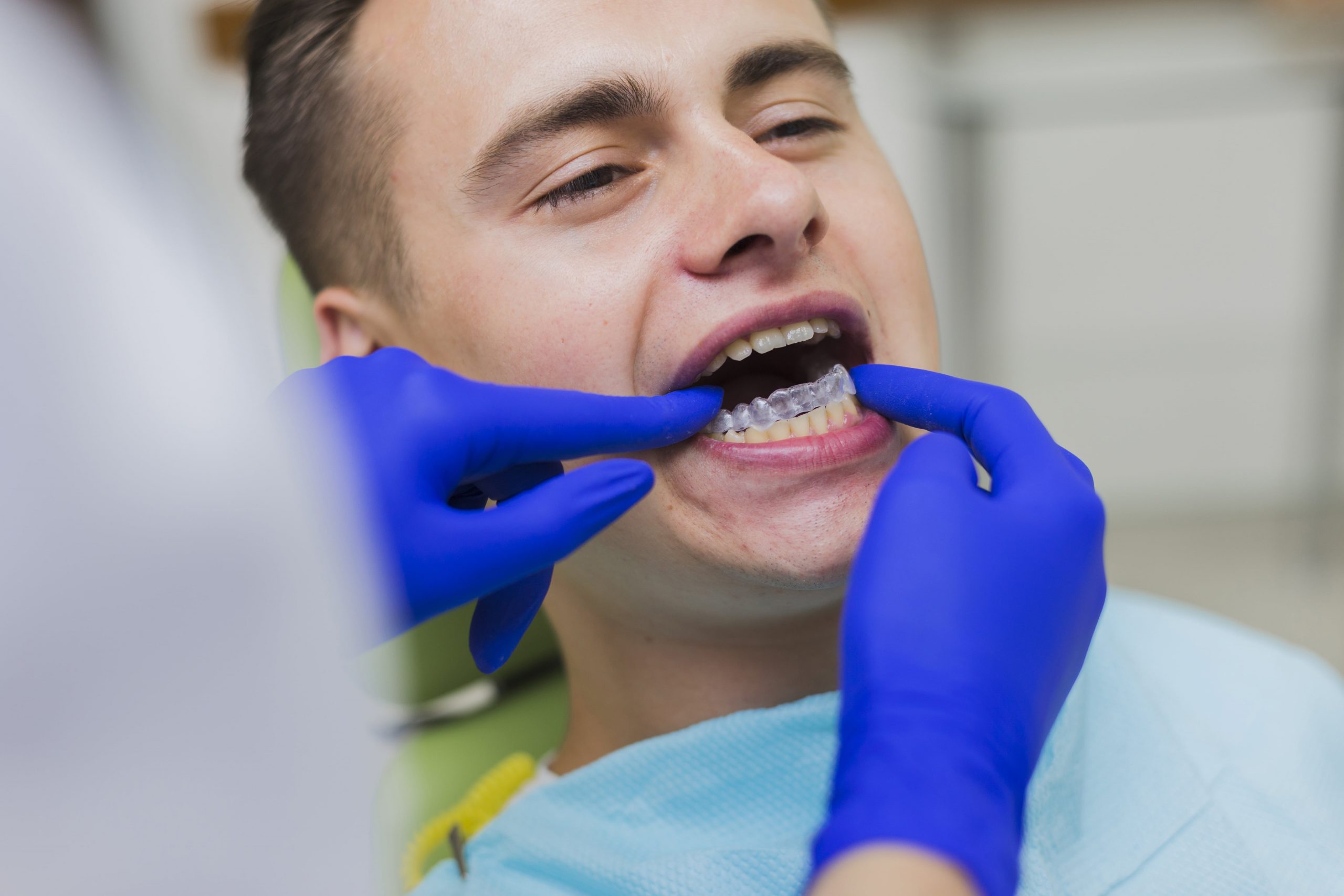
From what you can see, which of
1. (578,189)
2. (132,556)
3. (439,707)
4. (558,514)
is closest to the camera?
(132,556)

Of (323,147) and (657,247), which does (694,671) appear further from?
(323,147)

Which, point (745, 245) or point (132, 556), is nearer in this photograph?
point (132, 556)

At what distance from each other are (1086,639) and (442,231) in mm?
655

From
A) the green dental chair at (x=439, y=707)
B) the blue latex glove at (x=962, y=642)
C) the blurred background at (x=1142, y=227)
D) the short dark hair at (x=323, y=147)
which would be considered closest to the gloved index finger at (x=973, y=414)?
the blue latex glove at (x=962, y=642)

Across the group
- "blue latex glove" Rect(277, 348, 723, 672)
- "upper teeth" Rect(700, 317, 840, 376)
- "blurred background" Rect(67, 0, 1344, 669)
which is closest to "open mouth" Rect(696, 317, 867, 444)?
"upper teeth" Rect(700, 317, 840, 376)

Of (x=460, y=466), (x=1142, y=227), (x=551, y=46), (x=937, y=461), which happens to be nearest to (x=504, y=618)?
(x=460, y=466)

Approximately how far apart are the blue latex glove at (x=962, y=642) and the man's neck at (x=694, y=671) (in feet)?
0.95

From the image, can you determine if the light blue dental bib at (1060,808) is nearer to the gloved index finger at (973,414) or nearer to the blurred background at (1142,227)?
the gloved index finger at (973,414)

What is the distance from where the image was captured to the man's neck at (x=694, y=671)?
1.04m

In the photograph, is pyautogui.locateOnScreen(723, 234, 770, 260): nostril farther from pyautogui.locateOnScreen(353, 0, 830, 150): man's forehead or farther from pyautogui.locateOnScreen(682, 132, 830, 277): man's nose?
pyautogui.locateOnScreen(353, 0, 830, 150): man's forehead

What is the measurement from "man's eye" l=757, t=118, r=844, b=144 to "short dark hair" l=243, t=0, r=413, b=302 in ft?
1.18

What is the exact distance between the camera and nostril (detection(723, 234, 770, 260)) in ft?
3.01

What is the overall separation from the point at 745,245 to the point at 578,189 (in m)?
0.17

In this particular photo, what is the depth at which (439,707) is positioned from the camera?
1.41 meters
